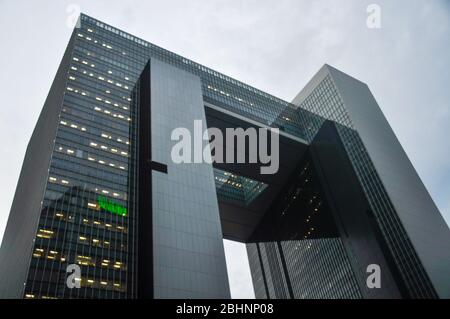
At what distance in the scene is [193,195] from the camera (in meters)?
62.9

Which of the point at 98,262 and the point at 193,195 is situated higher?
the point at 193,195

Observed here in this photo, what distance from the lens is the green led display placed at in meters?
57.3

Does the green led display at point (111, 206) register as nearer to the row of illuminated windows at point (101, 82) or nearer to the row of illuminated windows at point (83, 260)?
the row of illuminated windows at point (83, 260)

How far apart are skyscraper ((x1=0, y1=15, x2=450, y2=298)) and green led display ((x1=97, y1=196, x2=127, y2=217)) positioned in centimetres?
20

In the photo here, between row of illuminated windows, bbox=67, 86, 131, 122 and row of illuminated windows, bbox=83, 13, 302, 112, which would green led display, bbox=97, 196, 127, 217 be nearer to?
row of illuminated windows, bbox=67, 86, 131, 122

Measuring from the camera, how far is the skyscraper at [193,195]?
172ft

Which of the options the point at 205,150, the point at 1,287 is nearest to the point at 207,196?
the point at 205,150

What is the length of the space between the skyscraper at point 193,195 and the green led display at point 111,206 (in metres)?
0.20

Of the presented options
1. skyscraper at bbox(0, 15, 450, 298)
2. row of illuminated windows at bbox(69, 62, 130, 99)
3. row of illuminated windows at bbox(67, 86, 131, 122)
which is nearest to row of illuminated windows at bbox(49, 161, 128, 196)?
skyscraper at bbox(0, 15, 450, 298)

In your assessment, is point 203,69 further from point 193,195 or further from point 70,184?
point 70,184

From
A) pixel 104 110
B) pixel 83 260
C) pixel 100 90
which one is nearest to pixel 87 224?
pixel 83 260

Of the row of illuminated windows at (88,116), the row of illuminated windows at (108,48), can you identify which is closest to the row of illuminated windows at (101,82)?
the row of illuminated windows at (88,116)

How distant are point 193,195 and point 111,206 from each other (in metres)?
12.2
